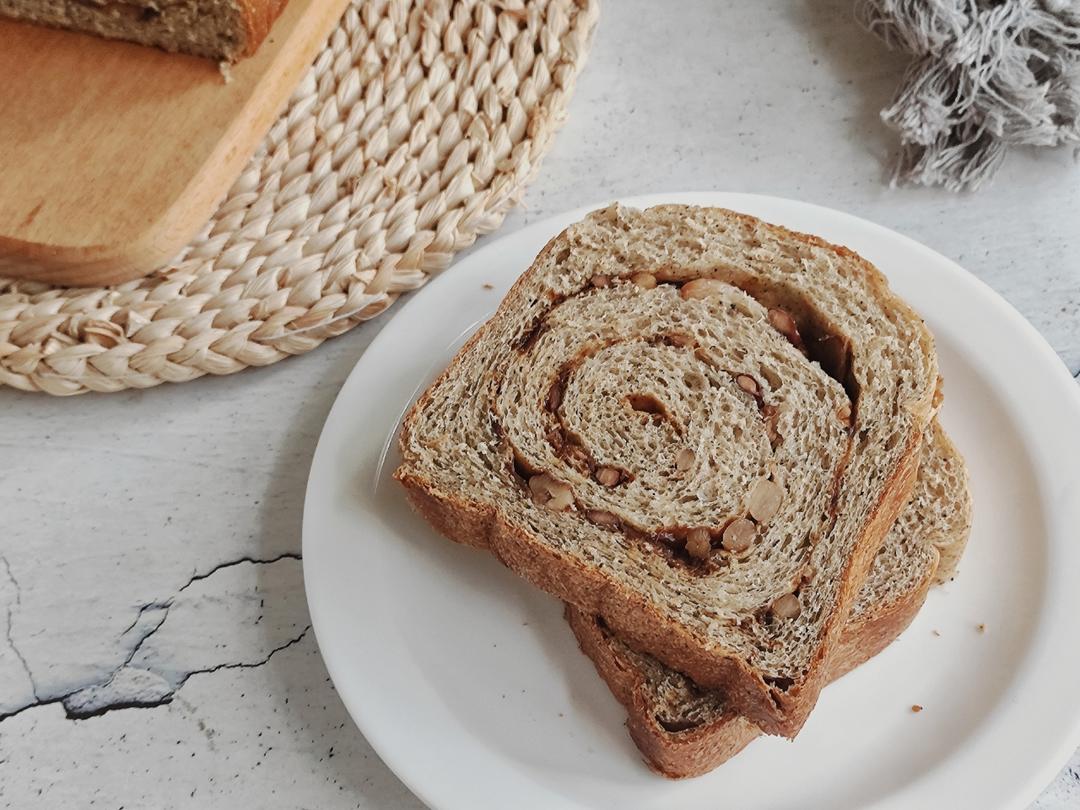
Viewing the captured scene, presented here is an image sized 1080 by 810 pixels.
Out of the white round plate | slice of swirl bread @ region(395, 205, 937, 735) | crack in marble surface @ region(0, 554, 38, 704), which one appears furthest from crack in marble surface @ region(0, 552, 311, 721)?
slice of swirl bread @ region(395, 205, 937, 735)

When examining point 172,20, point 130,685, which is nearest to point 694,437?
point 130,685

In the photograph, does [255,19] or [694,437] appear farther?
[255,19]

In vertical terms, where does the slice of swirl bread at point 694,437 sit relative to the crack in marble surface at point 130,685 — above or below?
above

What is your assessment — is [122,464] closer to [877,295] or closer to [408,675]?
[408,675]

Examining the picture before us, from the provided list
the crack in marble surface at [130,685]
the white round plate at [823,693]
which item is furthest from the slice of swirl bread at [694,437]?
the crack in marble surface at [130,685]

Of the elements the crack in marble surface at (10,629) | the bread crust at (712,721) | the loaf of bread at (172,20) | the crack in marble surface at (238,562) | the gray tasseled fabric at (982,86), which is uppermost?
the gray tasseled fabric at (982,86)

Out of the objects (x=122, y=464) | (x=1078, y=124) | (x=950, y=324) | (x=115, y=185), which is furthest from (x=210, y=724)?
(x=1078, y=124)

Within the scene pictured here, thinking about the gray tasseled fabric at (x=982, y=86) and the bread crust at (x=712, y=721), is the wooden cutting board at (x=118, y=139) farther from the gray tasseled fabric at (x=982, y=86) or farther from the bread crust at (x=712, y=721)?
the gray tasseled fabric at (x=982, y=86)

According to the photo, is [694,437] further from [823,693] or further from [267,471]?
[267,471]
